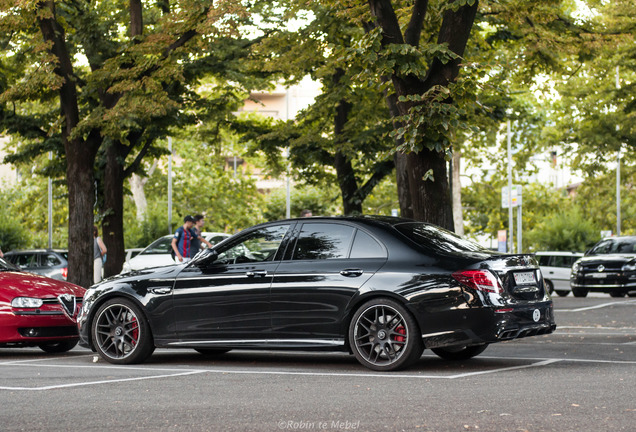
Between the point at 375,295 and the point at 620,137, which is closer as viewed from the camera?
the point at 375,295

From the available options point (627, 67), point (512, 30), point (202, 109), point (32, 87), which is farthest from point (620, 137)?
point (32, 87)

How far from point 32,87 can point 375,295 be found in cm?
1275

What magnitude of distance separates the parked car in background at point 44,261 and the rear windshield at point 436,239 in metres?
18.4

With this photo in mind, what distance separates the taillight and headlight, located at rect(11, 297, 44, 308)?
518 centimetres

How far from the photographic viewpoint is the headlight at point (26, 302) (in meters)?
11.8

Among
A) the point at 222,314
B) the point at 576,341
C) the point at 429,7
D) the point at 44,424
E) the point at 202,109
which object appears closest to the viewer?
the point at 44,424

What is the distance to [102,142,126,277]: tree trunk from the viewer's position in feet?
95.3

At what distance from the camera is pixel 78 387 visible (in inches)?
346

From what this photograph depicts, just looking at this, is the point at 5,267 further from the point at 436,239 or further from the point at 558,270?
the point at 558,270

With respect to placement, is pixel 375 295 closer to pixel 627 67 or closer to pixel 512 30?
pixel 512 30

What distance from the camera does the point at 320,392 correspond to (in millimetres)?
8219

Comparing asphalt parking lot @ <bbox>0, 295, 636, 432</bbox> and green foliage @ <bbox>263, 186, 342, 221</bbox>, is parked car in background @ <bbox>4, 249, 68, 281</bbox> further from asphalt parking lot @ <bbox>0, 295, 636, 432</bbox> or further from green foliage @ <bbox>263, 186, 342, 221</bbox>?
green foliage @ <bbox>263, 186, 342, 221</bbox>

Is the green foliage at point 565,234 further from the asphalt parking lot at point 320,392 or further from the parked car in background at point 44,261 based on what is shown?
the asphalt parking lot at point 320,392

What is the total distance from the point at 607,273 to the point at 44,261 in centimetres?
1511
